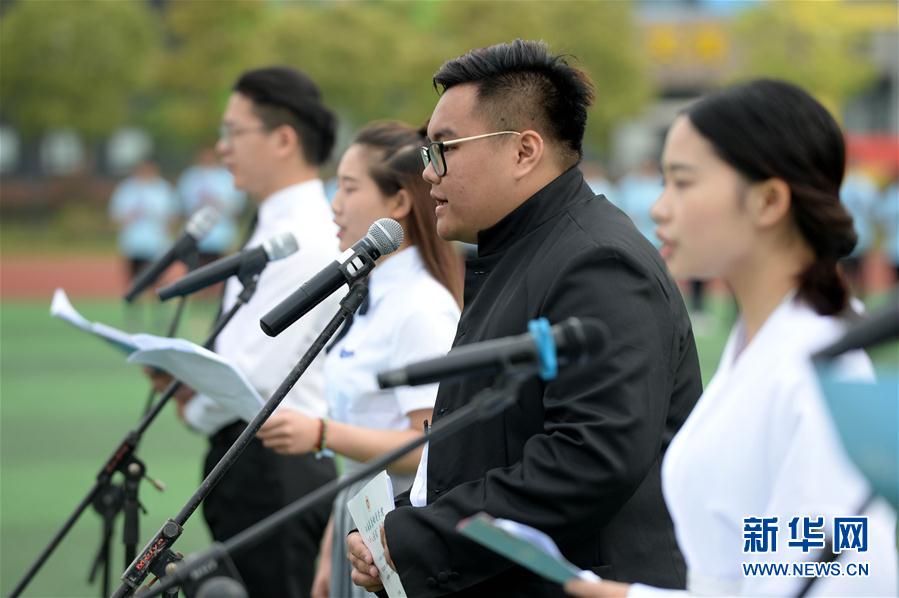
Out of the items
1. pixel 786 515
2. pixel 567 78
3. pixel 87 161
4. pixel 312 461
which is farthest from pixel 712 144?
pixel 87 161

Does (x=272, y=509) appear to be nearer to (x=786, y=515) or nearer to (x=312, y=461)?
(x=312, y=461)

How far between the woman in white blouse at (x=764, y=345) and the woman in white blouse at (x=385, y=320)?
5.10 feet

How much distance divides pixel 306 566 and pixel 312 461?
384 mm

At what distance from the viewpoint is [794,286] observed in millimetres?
2021

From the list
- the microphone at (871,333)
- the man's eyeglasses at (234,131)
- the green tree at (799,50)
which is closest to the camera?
the microphone at (871,333)

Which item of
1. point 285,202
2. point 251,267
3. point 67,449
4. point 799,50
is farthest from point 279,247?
point 799,50

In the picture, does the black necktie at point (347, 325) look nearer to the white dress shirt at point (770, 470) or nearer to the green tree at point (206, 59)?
the white dress shirt at point (770, 470)

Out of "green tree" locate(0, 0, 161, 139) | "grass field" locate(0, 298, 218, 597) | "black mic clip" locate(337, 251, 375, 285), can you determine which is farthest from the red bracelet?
"green tree" locate(0, 0, 161, 139)

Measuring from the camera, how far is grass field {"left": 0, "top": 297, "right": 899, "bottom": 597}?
244 inches

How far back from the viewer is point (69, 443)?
28.5 ft

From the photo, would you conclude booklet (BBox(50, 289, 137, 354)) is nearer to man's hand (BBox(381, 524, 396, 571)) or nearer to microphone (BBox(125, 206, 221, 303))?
microphone (BBox(125, 206, 221, 303))

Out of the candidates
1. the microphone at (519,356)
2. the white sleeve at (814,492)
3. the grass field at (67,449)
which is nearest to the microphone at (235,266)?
the microphone at (519,356)

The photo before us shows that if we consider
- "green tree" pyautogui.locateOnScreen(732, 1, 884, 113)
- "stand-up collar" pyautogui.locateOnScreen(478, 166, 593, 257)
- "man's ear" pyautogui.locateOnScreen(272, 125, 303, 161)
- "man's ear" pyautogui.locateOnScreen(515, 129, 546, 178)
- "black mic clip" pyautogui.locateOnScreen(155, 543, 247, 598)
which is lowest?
"black mic clip" pyautogui.locateOnScreen(155, 543, 247, 598)

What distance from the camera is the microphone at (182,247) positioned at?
448 centimetres
